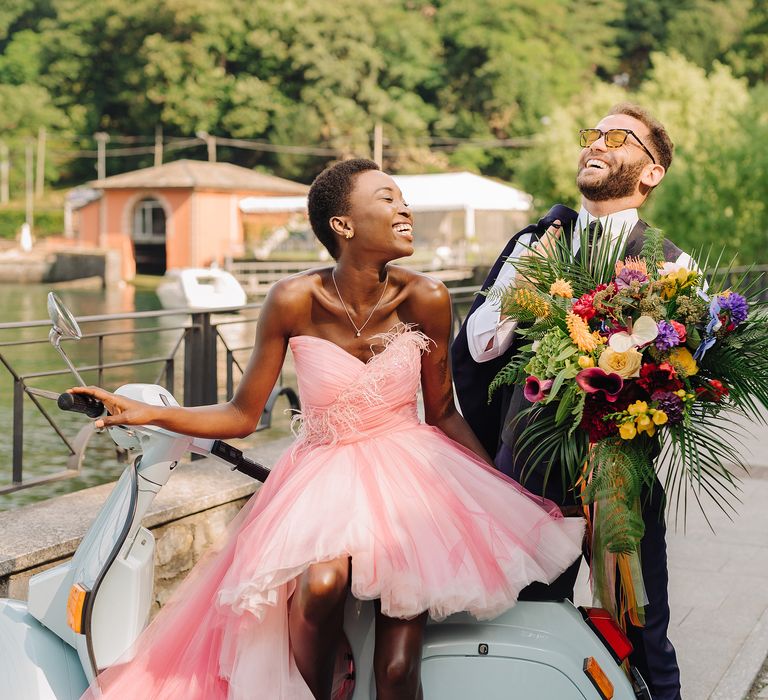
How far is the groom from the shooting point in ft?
9.74

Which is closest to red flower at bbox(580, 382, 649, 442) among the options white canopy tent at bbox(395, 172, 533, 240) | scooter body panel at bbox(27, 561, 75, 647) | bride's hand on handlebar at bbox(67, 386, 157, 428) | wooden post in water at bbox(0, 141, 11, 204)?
bride's hand on handlebar at bbox(67, 386, 157, 428)

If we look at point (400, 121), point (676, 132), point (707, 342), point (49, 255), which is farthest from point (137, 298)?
point (707, 342)

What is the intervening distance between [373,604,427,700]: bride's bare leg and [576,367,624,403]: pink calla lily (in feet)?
2.11

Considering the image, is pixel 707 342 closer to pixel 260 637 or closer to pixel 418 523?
pixel 418 523

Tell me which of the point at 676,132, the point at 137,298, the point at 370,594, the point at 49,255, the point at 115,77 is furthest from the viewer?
the point at 115,77

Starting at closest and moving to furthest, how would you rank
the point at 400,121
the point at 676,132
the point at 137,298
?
the point at 676,132, the point at 137,298, the point at 400,121

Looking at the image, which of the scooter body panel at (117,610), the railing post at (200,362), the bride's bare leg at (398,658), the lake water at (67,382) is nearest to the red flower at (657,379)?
the bride's bare leg at (398,658)

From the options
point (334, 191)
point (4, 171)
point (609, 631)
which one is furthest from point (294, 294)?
point (4, 171)

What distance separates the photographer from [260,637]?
2365 mm

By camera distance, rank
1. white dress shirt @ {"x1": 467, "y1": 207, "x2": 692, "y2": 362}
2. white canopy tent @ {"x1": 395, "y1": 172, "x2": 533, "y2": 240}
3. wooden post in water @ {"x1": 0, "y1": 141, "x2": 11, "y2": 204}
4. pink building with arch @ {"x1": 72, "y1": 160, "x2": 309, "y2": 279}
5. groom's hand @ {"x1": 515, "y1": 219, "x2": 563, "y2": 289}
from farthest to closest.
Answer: wooden post in water @ {"x1": 0, "y1": 141, "x2": 11, "y2": 204} → pink building with arch @ {"x1": 72, "y1": 160, "x2": 309, "y2": 279} → white canopy tent @ {"x1": 395, "y1": 172, "x2": 533, "y2": 240} → white dress shirt @ {"x1": 467, "y1": 207, "x2": 692, "y2": 362} → groom's hand @ {"x1": 515, "y1": 219, "x2": 563, "y2": 289}

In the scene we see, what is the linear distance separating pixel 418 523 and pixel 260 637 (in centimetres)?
Answer: 44

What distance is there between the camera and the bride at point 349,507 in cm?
232

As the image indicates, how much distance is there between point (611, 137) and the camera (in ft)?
9.98

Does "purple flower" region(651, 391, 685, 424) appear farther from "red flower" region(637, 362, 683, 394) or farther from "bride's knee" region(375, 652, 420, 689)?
"bride's knee" region(375, 652, 420, 689)
